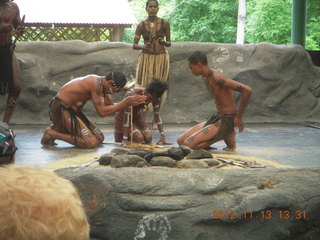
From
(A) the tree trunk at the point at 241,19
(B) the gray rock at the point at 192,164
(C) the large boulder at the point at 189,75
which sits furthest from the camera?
(A) the tree trunk at the point at 241,19

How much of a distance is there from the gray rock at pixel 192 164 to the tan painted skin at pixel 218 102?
1.13 meters

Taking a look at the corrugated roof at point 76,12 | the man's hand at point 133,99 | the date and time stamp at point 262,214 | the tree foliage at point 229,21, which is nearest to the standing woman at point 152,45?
the man's hand at point 133,99

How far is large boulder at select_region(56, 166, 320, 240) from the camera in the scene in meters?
3.76

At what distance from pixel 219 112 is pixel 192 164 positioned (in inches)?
56.6

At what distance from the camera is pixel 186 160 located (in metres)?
4.49

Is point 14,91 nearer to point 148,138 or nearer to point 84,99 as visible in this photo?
point 84,99

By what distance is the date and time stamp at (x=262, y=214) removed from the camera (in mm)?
3789

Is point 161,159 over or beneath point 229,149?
over

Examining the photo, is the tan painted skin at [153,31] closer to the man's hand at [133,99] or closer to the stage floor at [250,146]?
the stage floor at [250,146]

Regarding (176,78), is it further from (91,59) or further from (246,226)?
(246,226)

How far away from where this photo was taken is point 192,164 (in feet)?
14.5

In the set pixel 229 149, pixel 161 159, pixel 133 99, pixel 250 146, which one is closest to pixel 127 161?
pixel 161 159

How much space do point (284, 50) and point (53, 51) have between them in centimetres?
400

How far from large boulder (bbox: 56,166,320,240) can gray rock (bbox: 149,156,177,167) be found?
0.36 m
